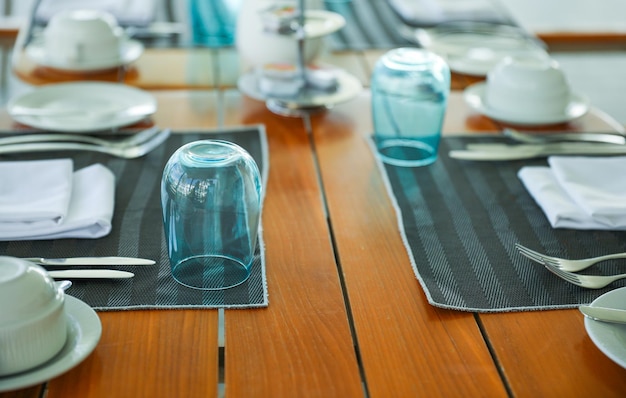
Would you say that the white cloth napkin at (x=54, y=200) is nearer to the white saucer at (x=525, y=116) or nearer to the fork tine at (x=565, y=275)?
the fork tine at (x=565, y=275)

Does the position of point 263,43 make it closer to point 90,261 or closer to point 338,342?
point 90,261

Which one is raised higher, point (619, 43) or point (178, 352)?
point (178, 352)

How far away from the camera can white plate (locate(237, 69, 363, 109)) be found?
1316 millimetres

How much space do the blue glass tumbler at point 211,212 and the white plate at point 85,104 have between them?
15.3 inches

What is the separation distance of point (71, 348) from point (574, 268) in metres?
0.48

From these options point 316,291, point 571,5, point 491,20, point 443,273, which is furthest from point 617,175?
point 571,5

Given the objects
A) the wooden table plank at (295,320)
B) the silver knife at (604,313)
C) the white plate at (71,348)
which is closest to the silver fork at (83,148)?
the wooden table plank at (295,320)

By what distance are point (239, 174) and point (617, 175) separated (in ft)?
1.60

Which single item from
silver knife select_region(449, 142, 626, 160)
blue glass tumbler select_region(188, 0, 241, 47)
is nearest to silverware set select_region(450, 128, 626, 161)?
silver knife select_region(449, 142, 626, 160)

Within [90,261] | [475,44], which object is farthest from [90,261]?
[475,44]

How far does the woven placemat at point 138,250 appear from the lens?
0.82 meters

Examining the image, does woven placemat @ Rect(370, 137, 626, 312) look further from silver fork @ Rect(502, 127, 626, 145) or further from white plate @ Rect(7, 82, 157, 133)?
white plate @ Rect(7, 82, 157, 133)

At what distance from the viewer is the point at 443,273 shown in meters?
0.89

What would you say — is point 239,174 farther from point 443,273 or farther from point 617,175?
point 617,175
